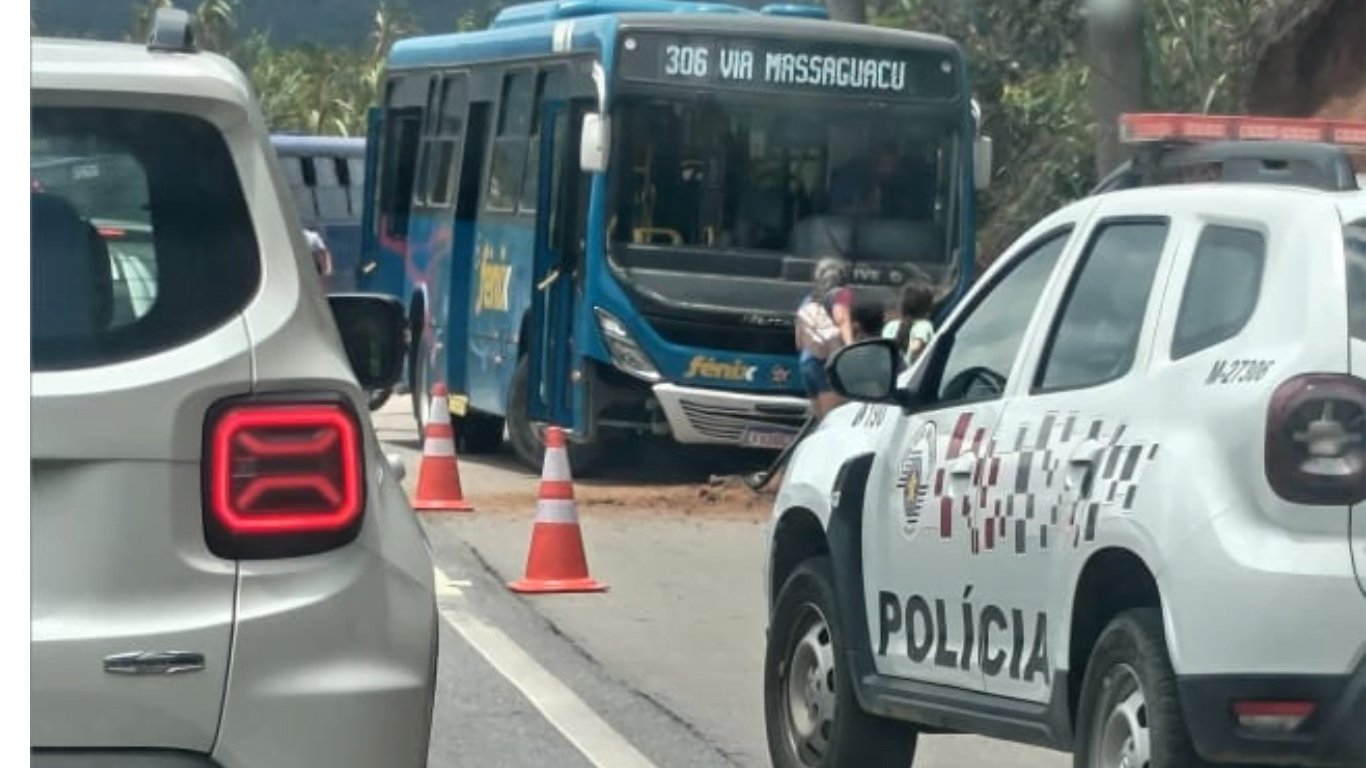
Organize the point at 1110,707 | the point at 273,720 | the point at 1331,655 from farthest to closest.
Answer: the point at 1110,707
the point at 1331,655
the point at 273,720

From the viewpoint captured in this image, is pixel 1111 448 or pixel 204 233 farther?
pixel 1111 448

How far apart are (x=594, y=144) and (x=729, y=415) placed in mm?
1917

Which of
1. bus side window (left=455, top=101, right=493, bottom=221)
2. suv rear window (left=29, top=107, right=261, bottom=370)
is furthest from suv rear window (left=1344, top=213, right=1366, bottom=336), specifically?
bus side window (left=455, top=101, right=493, bottom=221)

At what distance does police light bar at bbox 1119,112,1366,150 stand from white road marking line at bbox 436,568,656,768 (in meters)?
2.73

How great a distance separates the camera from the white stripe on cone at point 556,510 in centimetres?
1370

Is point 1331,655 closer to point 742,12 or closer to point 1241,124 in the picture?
point 1241,124

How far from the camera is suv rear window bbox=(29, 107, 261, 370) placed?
4953 millimetres

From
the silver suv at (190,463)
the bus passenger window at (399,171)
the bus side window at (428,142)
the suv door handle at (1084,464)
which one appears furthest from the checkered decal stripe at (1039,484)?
the bus passenger window at (399,171)

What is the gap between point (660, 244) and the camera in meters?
19.3

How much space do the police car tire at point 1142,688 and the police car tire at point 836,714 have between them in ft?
4.84

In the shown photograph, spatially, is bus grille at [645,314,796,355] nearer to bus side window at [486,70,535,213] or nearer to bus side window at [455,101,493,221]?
bus side window at [486,70,535,213]

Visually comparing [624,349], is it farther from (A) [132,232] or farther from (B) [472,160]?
(A) [132,232]

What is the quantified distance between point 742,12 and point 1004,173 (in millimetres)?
19591

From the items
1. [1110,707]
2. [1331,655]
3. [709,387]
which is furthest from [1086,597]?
[709,387]
